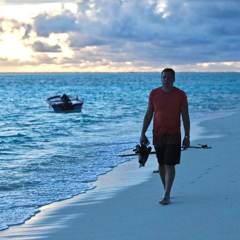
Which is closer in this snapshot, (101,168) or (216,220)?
(216,220)

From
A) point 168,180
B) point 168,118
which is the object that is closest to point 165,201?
point 168,180

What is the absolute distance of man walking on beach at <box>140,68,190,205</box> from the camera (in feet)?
19.6

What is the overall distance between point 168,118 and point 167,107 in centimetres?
14

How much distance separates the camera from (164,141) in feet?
19.9

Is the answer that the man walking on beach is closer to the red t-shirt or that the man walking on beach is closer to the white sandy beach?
the red t-shirt

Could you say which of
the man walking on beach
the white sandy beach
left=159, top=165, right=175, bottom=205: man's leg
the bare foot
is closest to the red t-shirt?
the man walking on beach

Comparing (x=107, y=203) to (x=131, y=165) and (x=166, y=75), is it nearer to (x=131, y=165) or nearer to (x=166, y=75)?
(x=166, y=75)

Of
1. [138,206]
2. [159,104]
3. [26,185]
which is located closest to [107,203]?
[138,206]

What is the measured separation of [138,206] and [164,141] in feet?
3.29

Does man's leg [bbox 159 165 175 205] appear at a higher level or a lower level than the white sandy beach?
higher

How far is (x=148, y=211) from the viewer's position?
19.7ft

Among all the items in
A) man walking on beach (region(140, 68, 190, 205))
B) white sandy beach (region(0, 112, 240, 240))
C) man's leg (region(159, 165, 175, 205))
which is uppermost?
man walking on beach (region(140, 68, 190, 205))

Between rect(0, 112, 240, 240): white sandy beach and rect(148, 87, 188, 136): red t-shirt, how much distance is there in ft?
3.27

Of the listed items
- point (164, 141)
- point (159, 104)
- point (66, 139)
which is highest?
point (159, 104)
